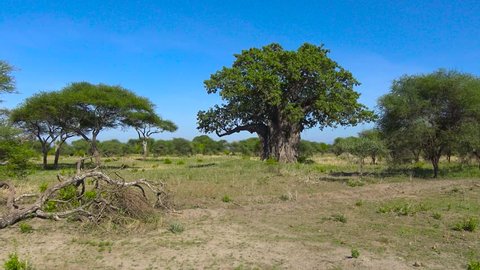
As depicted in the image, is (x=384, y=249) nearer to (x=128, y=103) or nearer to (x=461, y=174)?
(x=461, y=174)

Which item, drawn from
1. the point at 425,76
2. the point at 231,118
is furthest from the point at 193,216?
the point at 231,118

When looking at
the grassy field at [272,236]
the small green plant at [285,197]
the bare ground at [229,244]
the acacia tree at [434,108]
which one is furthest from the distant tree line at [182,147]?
the bare ground at [229,244]

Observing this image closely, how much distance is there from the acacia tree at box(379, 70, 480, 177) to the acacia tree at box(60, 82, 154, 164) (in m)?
18.2

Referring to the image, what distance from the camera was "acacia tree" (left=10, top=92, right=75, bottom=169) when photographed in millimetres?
29203

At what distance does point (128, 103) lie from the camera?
3094 cm

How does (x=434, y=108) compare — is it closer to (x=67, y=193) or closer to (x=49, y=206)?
(x=67, y=193)

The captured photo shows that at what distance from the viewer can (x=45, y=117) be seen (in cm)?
2980

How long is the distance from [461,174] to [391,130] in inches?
170

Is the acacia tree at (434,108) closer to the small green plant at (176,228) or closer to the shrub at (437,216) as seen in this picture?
the shrub at (437,216)

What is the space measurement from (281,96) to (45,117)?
1644 cm

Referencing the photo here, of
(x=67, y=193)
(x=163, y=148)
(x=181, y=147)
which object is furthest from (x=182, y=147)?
(x=67, y=193)

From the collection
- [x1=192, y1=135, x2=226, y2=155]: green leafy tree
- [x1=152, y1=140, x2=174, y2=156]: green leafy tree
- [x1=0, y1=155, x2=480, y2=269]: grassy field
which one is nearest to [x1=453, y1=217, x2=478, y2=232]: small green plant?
[x1=0, y1=155, x2=480, y2=269]: grassy field

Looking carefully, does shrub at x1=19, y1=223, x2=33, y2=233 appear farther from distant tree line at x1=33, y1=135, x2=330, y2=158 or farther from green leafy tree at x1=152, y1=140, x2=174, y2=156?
green leafy tree at x1=152, y1=140, x2=174, y2=156

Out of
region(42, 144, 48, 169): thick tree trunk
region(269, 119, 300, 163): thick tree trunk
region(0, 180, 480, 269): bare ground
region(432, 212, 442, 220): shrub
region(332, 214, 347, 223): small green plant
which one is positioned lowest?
region(0, 180, 480, 269): bare ground
